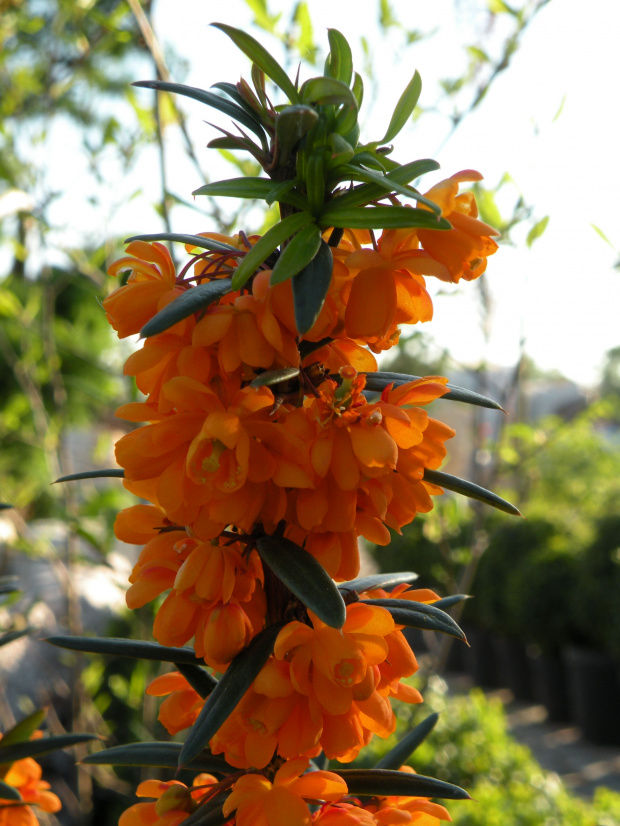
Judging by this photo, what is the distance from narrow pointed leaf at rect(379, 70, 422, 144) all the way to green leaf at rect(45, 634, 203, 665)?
544mm

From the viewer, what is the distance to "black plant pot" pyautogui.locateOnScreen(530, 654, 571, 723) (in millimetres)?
5094

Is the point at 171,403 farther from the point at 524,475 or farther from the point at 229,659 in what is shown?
the point at 524,475

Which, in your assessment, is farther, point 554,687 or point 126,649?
point 554,687

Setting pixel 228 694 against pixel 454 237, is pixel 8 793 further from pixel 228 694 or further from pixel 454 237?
pixel 454 237

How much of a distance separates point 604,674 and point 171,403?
16.2 feet

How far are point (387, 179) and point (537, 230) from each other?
1.48 m

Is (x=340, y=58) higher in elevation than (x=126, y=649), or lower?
higher

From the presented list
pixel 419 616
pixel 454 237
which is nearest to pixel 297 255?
pixel 454 237

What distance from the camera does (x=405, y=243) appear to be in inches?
22.6

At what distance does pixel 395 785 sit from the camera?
65 centimetres

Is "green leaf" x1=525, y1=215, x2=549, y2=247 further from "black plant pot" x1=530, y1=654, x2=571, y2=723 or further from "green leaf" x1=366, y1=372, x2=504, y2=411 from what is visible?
"black plant pot" x1=530, y1=654, x2=571, y2=723

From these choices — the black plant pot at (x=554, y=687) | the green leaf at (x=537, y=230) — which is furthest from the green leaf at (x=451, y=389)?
the black plant pot at (x=554, y=687)

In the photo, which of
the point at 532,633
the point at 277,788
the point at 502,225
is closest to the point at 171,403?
the point at 277,788

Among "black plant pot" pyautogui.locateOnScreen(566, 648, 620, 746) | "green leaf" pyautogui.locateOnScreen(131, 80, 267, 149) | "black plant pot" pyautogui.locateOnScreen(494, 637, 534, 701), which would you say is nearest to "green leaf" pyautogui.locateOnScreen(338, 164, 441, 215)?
"green leaf" pyautogui.locateOnScreen(131, 80, 267, 149)
